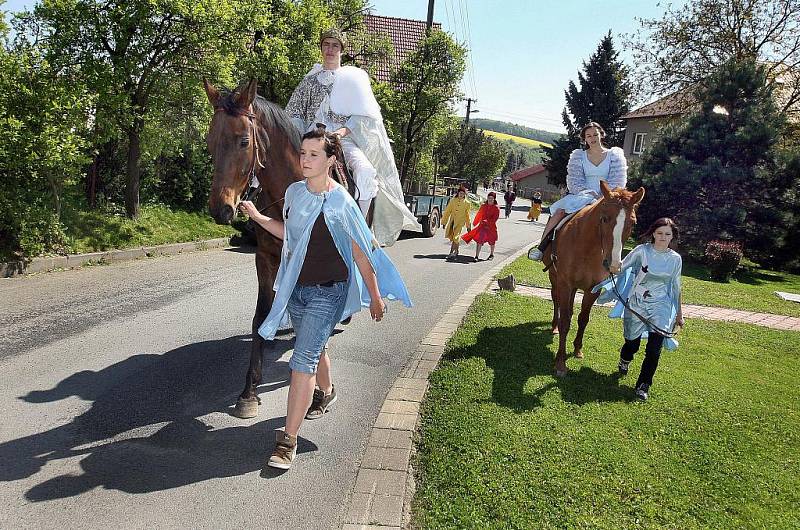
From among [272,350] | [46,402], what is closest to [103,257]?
[272,350]

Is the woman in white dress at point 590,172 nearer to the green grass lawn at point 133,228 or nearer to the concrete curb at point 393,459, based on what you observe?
the concrete curb at point 393,459

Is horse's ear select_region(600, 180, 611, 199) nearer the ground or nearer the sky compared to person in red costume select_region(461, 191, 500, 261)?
nearer the sky

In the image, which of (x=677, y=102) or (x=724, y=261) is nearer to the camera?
(x=724, y=261)

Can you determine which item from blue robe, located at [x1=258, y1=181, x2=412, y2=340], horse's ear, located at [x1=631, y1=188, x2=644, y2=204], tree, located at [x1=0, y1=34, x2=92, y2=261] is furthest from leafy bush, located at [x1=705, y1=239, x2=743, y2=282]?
tree, located at [x1=0, y1=34, x2=92, y2=261]

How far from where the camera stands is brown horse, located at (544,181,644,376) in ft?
17.1

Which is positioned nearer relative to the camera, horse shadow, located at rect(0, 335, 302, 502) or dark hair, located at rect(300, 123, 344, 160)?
horse shadow, located at rect(0, 335, 302, 502)

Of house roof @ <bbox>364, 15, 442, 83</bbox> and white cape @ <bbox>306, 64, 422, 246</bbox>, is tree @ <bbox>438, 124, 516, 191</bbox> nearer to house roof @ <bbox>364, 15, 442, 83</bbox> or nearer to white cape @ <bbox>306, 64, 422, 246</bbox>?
house roof @ <bbox>364, 15, 442, 83</bbox>

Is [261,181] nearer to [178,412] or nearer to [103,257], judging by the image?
[178,412]

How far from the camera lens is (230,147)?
3.83 meters

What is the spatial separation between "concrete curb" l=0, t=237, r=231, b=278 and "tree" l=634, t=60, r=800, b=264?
580 inches

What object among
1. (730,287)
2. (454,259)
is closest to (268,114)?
(454,259)

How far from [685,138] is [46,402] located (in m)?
20.0

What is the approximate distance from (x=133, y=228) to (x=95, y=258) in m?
1.88

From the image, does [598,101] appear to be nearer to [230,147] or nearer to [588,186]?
[588,186]
